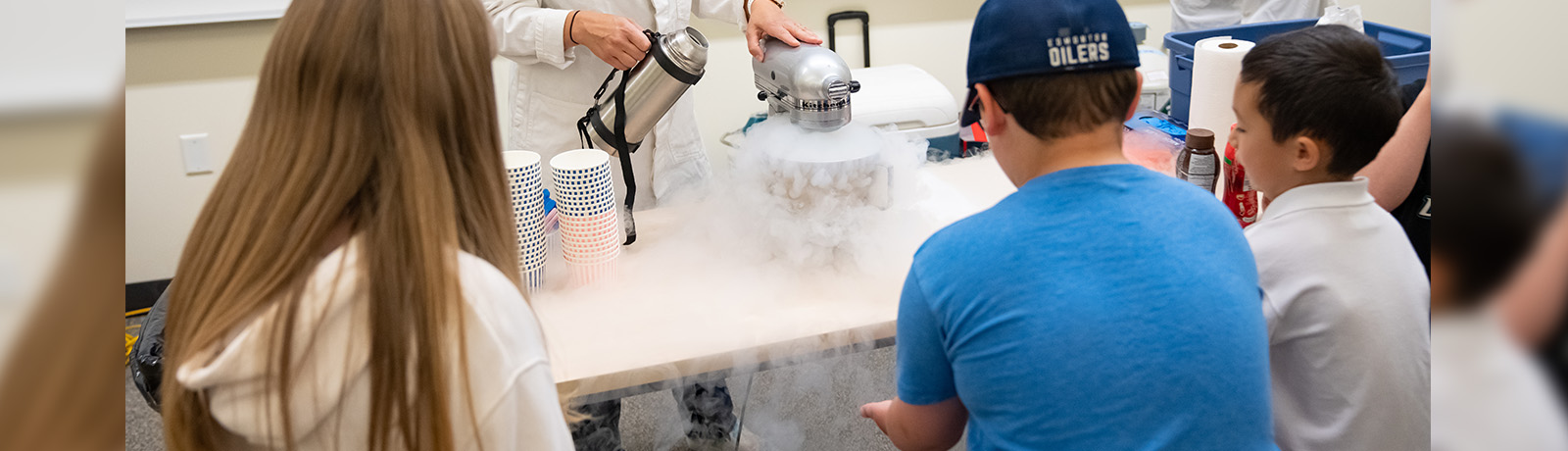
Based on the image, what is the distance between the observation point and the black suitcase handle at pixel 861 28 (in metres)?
3.25

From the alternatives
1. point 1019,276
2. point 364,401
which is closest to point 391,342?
Answer: point 364,401

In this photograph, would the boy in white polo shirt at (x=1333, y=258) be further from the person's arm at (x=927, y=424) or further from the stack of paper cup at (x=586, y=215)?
the stack of paper cup at (x=586, y=215)

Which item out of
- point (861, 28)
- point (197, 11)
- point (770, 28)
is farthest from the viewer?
point (861, 28)

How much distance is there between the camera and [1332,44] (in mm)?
1213

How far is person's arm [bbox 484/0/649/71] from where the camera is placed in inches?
Answer: 65.6

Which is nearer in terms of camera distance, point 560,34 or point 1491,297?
point 1491,297

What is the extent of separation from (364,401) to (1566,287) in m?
0.87

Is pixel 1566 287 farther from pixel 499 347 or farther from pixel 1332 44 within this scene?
pixel 1332 44

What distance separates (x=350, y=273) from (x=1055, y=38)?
26.1 inches

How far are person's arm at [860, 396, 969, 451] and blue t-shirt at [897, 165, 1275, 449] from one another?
10cm

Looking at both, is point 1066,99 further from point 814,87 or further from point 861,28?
point 861,28

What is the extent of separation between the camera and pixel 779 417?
2.39 m

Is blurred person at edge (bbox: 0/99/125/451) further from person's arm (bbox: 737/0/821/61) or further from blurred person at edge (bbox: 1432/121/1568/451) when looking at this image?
person's arm (bbox: 737/0/821/61)

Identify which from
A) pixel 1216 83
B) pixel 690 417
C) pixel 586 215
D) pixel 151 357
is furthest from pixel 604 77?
pixel 1216 83
